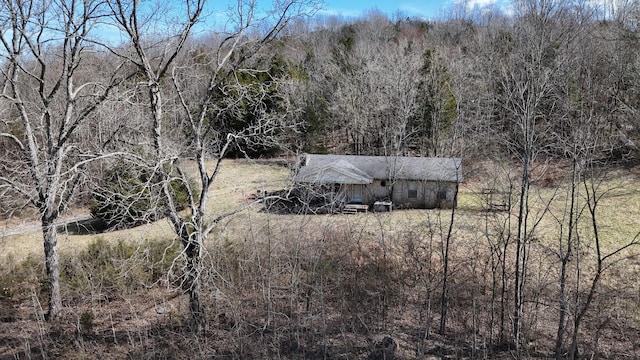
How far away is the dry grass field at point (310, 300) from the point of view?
910cm

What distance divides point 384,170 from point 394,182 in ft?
2.94

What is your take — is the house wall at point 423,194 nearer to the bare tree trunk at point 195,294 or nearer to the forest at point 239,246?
the forest at point 239,246

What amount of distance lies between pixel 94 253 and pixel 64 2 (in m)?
7.08

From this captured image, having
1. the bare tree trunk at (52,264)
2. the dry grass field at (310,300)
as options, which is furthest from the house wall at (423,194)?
the bare tree trunk at (52,264)

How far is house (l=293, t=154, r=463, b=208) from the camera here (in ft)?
68.4

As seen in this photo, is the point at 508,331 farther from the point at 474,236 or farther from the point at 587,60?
the point at 587,60

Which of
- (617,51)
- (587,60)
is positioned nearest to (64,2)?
(587,60)

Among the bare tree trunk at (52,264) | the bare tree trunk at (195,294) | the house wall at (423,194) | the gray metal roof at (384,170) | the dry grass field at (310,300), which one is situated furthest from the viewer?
the house wall at (423,194)

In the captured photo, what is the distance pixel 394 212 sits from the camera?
20.4 metres

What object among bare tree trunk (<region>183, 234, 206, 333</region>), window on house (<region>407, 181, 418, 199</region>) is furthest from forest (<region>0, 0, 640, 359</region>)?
window on house (<region>407, 181, 418, 199</region>)

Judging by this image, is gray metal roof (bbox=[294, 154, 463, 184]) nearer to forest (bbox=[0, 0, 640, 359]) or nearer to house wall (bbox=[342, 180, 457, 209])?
house wall (bbox=[342, 180, 457, 209])

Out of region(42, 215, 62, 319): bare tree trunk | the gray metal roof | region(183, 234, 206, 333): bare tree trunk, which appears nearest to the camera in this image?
region(183, 234, 206, 333): bare tree trunk

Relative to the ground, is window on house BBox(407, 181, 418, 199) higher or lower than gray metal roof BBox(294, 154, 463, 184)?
lower

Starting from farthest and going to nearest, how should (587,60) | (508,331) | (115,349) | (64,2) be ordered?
(587,60), (508,331), (115,349), (64,2)
